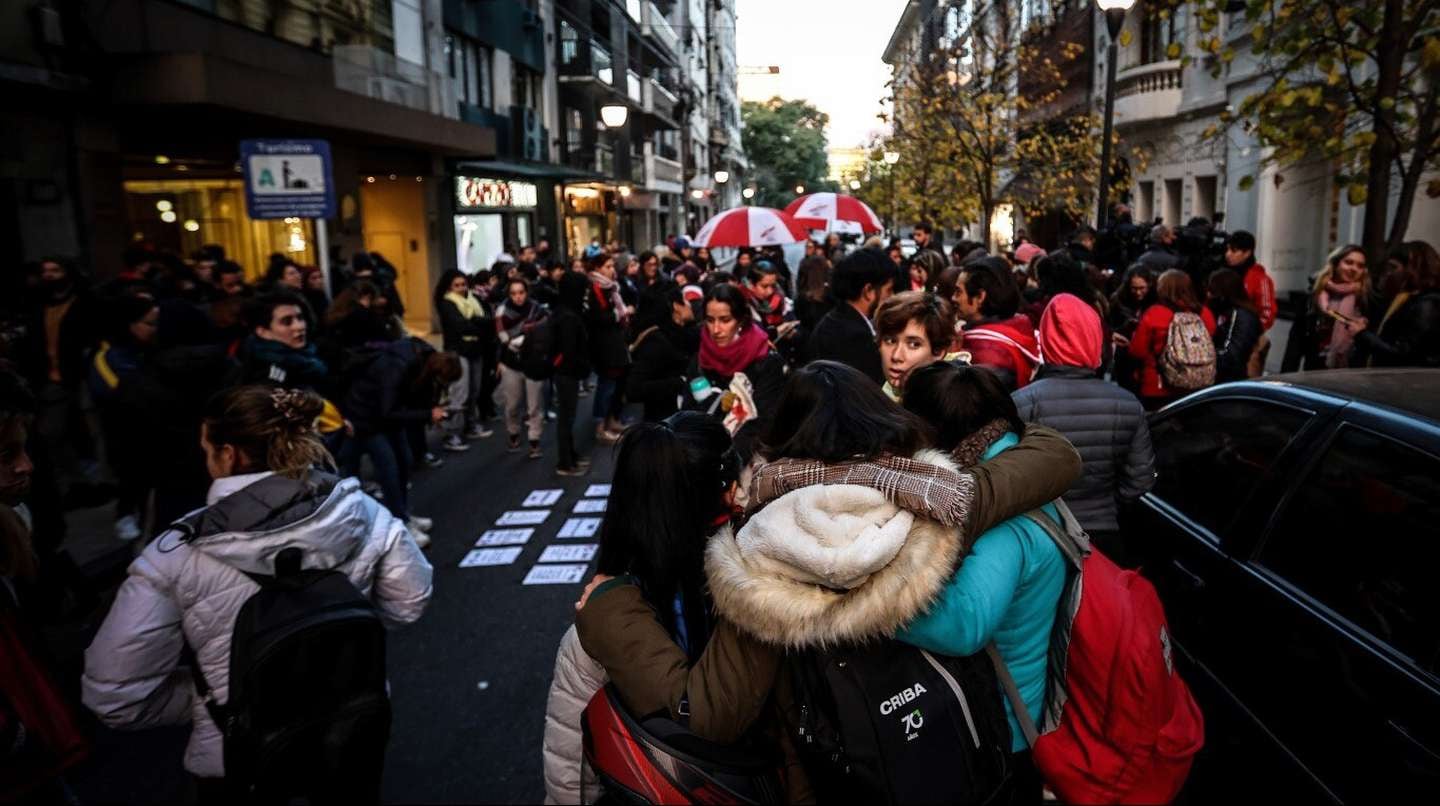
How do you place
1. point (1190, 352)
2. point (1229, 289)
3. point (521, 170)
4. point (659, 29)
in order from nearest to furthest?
1. point (1190, 352)
2. point (1229, 289)
3. point (521, 170)
4. point (659, 29)

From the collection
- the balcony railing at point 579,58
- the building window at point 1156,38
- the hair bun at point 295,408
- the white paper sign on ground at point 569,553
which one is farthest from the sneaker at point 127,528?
the balcony railing at point 579,58

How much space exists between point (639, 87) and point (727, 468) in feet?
126

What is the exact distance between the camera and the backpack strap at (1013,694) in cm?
203

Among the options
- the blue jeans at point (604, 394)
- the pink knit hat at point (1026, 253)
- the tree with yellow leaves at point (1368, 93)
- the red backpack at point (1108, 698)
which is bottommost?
the blue jeans at point (604, 394)

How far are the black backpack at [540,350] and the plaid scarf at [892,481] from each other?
741cm

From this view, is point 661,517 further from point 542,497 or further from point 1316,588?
point 542,497

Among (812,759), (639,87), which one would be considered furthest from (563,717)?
(639,87)

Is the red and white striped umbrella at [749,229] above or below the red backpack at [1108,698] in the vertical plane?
above

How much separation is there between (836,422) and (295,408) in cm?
187

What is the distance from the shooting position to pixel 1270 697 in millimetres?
2775

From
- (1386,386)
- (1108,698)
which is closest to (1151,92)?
(1386,386)

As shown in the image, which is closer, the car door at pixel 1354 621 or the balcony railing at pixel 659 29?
the car door at pixel 1354 621

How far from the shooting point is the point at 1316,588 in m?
2.74

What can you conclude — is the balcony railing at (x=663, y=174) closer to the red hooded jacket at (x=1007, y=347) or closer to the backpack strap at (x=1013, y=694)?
the red hooded jacket at (x=1007, y=347)
